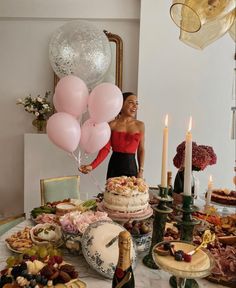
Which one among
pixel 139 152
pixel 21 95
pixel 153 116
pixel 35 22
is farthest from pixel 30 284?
pixel 35 22

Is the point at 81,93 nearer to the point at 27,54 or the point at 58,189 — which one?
the point at 58,189

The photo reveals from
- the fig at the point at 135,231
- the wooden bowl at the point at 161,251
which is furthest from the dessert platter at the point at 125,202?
the wooden bowl at the point at 161,251

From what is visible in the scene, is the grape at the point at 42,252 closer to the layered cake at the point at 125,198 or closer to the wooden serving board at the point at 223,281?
the layered cake at the point at 125,198

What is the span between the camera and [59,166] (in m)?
3.25

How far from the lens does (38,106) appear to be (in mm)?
3115

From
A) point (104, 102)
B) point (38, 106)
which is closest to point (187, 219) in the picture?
point (104, 102)

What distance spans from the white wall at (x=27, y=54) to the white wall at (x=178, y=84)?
0.75 ft

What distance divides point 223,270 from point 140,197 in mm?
461

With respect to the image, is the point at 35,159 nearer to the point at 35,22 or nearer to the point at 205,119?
the point at 35,22

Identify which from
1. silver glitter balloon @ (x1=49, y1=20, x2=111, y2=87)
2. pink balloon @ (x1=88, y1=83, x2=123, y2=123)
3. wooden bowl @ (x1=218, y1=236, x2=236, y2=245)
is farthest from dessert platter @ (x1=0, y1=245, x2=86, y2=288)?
silver glitter balloon @ (x1=49, y1=20, x2=111, y2=87)

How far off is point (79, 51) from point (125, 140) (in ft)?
2.62

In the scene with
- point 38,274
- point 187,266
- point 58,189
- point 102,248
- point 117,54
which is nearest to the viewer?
point 187,266

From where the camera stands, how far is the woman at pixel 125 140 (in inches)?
95.4

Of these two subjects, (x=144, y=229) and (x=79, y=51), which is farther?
(x=79, y=51)
